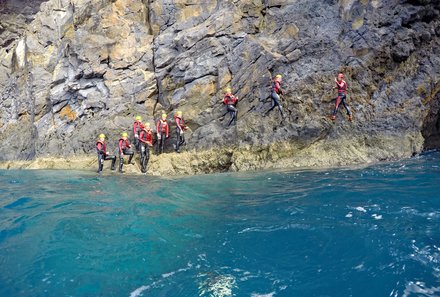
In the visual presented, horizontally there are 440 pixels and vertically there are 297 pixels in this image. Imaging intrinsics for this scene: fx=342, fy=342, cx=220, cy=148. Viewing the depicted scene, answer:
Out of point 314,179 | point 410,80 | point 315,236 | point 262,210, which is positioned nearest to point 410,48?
point 410,80

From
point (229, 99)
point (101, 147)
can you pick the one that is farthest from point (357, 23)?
point (101, 147)

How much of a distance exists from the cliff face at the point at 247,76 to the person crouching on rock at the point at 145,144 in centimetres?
133

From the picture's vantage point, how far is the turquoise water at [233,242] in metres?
4.54

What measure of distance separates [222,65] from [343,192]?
10.7 meters

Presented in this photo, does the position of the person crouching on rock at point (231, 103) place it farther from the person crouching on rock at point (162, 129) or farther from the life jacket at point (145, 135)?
the life jacket at point (145, 135)

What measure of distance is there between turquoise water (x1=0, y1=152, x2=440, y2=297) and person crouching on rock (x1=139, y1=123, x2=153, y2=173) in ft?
21.3

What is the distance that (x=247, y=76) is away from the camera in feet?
55.2

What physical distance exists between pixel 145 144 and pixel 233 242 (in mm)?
11534

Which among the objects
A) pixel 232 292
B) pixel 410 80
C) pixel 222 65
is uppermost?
pixel 222 65

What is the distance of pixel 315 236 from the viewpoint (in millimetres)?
5879

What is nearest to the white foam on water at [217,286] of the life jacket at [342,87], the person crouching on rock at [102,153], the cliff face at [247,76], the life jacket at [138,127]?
the cliff face at [247,76]

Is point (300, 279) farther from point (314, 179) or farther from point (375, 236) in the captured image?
point (314, 179)

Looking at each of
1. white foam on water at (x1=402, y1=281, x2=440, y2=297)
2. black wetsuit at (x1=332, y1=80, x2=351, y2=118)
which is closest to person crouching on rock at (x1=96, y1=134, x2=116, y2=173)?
black wetsuit at (x1=332, y1=80, x2=351, y2=118)

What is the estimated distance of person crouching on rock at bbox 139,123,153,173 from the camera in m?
16.5
